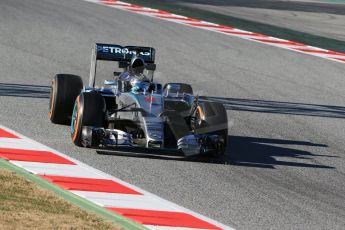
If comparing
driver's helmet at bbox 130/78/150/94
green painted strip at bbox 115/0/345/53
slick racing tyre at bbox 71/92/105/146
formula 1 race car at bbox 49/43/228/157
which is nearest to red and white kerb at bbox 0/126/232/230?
slick racing tyre at bbox 71/92/105/146

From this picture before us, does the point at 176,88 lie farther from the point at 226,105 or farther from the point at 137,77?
the point at 226,105

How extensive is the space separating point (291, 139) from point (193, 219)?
5057mm

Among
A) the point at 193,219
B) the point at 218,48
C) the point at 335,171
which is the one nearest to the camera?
the point at 193,219

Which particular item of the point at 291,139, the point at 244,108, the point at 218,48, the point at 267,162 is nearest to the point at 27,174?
the point at 267,162

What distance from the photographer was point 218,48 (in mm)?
23422

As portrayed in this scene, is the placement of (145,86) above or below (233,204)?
above

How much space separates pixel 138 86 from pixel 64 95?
3.51 ft

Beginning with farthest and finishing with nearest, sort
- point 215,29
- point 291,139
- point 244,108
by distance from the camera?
point 215,29 < point 244,108 < point 291,139

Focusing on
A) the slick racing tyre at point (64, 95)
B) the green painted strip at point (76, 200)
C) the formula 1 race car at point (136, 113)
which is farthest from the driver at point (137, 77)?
the green painted strip at point (76, 200)

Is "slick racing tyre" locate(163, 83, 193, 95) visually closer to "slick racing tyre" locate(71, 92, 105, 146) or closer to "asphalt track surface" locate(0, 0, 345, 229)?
"asphalt track surface" locate(0, 0, 345, 229)

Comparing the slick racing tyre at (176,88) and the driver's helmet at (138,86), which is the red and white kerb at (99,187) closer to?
the driver's helmet at (138,86)

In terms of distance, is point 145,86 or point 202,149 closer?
point 202,149

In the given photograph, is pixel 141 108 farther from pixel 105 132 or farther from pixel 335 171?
pixel 335 171

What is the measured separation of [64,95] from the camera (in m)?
13.9
